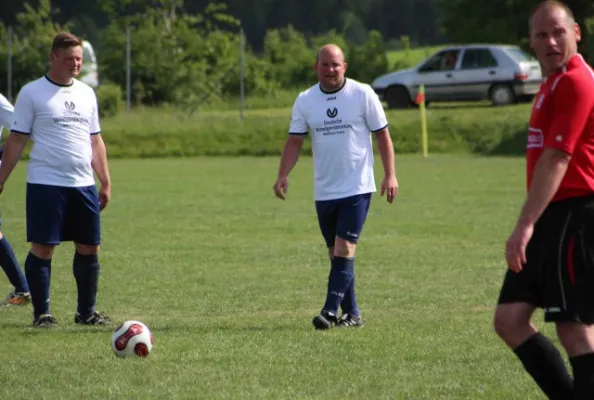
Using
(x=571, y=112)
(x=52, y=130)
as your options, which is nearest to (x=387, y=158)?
(x=52, y=130)

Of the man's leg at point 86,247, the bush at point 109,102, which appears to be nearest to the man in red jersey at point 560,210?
the man's leg at point 86,247

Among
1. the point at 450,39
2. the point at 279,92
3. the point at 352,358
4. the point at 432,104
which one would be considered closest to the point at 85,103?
the point at 352,358

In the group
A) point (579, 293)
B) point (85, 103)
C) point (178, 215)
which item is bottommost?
point (178, 215)

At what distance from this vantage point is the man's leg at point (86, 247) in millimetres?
8734

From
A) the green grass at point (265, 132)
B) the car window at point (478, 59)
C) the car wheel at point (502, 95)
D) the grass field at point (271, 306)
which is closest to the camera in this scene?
the grass field at point (271, 306)

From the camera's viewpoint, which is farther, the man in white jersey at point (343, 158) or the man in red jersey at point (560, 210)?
the man in white jersey at point (343, 158)

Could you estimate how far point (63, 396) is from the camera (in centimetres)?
630

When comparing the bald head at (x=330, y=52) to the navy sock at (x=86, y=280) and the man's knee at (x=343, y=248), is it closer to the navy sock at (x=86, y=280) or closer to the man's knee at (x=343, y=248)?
the man's knee at (x=343, y=248)

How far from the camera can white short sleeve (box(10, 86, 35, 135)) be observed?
28.3 ft

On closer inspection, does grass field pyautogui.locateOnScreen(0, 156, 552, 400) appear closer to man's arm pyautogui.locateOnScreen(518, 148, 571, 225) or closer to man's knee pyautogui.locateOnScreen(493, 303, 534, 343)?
man's knee pyautogui.locateOnScreen(493, 303, 534, 343)

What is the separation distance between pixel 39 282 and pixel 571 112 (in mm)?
4886

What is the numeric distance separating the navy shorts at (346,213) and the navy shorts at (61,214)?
1.61 m

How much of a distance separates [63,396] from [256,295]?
13.5ft

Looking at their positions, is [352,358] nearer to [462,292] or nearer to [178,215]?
[462,292]
